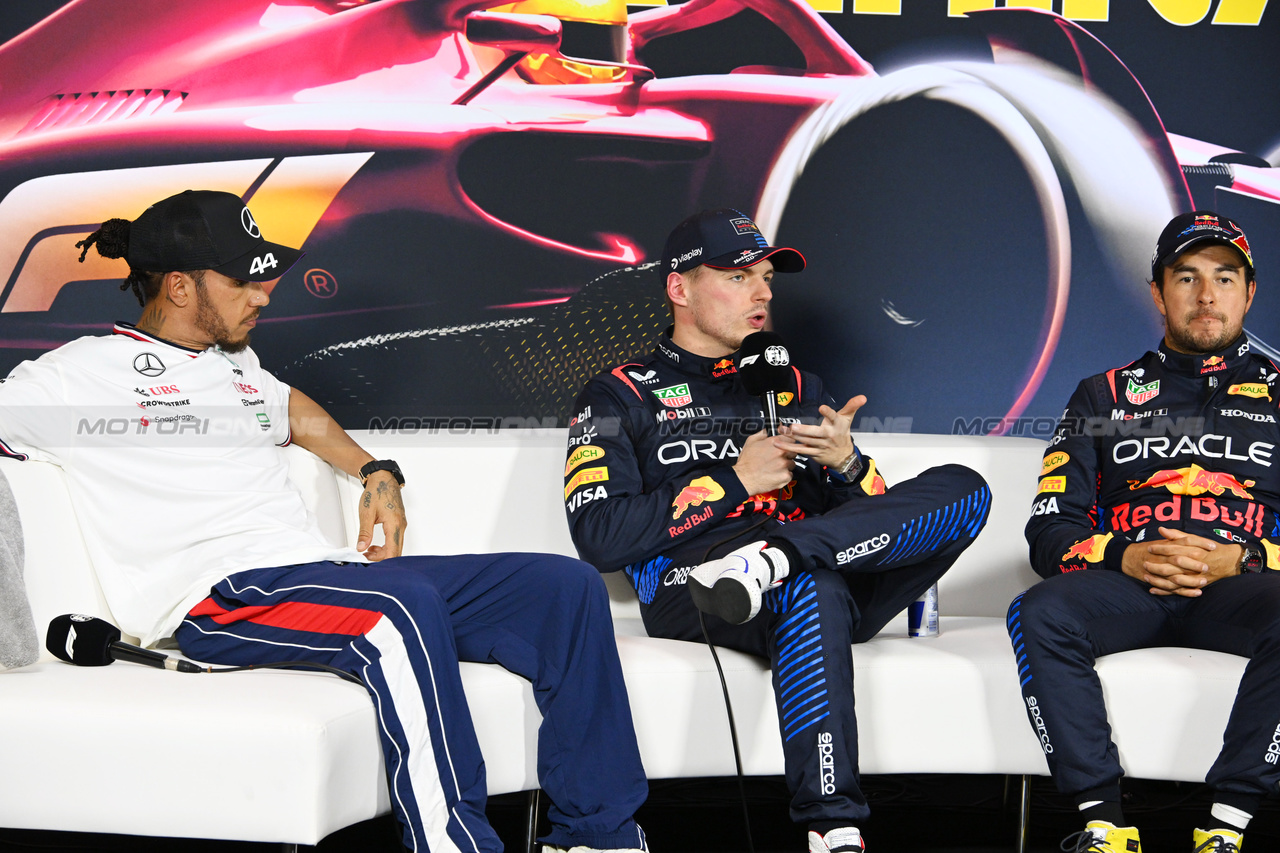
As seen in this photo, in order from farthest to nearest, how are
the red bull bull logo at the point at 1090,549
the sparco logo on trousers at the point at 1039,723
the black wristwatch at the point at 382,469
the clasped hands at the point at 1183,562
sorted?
the black wristwatch at the point at 382,469 → the red bull bull logo at the point at 1090,549 → the clasped hands at the point at 1183,562 → the sparco logo on trousers at the point at 1039,723

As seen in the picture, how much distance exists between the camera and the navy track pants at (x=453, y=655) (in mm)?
1822

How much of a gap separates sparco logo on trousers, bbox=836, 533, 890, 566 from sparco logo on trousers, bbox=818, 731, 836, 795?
322 mm

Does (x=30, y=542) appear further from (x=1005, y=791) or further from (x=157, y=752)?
(x=1005, y=791)

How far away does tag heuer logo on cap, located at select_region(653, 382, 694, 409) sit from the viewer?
2.60 metres

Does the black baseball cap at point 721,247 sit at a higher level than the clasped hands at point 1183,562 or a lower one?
higher

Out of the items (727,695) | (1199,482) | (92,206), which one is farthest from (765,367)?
(92,206)

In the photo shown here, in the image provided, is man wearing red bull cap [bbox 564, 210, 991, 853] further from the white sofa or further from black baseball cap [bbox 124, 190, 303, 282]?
black baseball cap [bbox 124, 190, 303, 282]

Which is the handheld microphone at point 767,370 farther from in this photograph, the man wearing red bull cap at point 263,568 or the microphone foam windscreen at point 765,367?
the man wearing red bull cap at point 263,568

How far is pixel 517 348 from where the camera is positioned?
3410mm

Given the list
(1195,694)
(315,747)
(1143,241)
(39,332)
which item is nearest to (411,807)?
(315,747)

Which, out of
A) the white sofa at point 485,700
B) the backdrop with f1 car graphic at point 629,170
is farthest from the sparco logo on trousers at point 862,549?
the backdrop with f1 car graphic at point 629,170

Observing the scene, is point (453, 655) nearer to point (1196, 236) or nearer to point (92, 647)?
point (92, 647)

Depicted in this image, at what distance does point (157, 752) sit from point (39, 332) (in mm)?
2086

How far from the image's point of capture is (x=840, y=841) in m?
1.86
